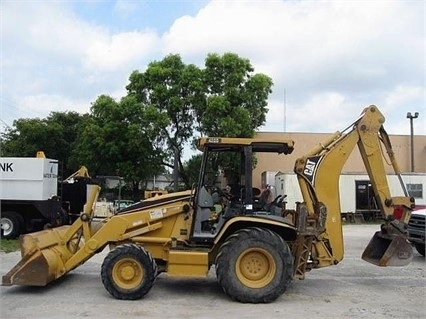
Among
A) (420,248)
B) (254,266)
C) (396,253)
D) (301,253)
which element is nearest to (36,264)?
(254,266)

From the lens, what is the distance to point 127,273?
8422mm

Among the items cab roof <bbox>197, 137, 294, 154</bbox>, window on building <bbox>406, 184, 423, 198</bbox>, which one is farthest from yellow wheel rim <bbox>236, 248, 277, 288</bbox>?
window on building <bbox>406, 184, 423, 198</bbox>

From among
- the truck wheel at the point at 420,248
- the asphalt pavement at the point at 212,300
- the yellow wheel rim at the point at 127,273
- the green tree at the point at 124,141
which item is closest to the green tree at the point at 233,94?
the green tree at the point at 124,141

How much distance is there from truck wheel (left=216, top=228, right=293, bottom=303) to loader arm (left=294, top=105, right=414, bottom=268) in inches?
27.4

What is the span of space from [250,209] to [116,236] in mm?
2304

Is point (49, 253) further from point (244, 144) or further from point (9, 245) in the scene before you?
point (9, 245)

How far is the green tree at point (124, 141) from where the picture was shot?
32406 millimetres

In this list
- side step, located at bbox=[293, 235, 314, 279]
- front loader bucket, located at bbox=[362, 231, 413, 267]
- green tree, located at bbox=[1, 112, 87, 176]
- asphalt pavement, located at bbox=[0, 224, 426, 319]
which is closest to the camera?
asphalt pavement, located at bbox=[0, 224, 426, 319]

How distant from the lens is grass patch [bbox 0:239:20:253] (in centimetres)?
1442

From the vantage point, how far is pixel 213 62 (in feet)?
105

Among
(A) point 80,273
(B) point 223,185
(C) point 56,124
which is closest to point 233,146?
(B) point 223,185

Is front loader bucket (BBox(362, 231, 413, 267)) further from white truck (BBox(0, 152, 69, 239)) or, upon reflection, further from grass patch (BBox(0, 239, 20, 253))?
white truck (BBox(0, 152, 69, 239))

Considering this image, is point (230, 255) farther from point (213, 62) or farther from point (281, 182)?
point (213, 62)

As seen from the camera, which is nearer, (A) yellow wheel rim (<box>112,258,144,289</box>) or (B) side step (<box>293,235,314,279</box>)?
(A) yellow wheel rim (<box>112,258,144,289</box>)
